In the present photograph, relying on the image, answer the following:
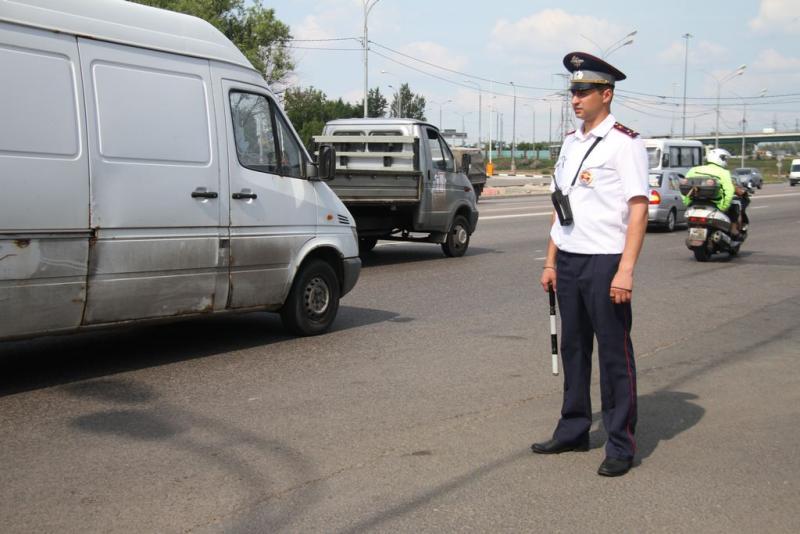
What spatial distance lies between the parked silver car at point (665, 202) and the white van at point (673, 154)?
629 cm

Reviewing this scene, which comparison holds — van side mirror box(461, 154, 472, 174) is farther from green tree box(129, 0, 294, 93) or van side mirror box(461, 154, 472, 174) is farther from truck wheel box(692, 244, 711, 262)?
green tree box(129, 0, 294, 93)

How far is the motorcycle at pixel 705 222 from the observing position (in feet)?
50.4

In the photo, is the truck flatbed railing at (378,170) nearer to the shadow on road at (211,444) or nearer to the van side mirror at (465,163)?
the van side mirror at (465,163)

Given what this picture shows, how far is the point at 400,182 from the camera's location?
14.0m

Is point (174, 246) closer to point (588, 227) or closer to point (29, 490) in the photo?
point (29, 490)

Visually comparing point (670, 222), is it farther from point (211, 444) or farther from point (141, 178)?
point (211, 444)

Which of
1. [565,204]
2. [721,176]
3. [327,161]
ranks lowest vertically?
[721,176]

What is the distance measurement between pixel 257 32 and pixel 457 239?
40.7 metres

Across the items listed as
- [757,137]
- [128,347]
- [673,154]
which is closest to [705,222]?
[128,347]

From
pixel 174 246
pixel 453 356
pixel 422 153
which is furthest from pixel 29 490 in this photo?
pixel 422 153

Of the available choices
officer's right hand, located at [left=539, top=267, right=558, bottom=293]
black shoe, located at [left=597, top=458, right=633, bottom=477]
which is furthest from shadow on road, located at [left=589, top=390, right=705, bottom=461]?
officer's right hand, located at [left=539, top=267, right=558, bottom=293]

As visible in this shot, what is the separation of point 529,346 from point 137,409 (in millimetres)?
3620

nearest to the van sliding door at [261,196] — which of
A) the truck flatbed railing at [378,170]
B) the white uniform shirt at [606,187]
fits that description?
the white uniform shirt at [606,187]

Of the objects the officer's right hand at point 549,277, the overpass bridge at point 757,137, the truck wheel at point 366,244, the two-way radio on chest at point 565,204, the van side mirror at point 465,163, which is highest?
the two-way radio on chest at point 565,204
